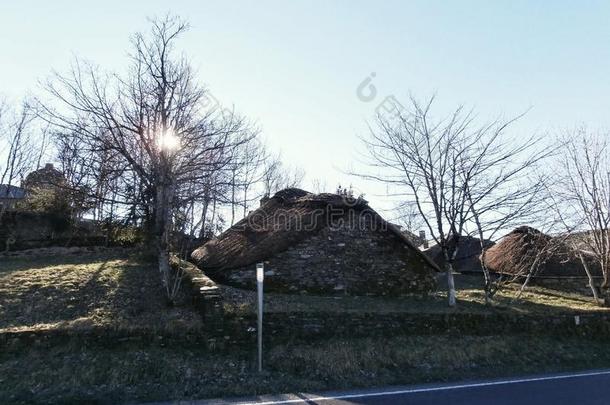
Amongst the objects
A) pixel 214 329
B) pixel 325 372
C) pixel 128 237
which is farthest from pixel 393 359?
pixel 128 237

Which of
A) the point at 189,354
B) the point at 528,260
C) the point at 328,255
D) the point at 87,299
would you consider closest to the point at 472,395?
the point at 189,354

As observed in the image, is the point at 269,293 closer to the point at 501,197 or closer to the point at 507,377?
the point at 507,377

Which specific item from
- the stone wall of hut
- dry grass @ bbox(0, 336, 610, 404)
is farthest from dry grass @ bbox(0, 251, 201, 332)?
the stone wall of hut

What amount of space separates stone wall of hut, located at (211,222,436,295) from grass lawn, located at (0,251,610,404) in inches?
28.0

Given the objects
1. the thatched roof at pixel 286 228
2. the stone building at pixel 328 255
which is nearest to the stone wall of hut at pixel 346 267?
the stone building at pixel 328 255

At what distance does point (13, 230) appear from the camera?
21281 mm

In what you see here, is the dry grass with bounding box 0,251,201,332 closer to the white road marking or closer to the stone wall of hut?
the stone wall of hut

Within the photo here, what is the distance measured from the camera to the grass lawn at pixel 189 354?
7.61m

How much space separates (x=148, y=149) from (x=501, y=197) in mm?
11310

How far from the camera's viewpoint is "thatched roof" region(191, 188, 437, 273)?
46.2 feet

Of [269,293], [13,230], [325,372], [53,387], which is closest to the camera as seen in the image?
[53,387]

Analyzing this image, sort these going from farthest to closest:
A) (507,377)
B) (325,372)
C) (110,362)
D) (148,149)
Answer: (148,149) < (507,377) < (325,372) < (110,362)

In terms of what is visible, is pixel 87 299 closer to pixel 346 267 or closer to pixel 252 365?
pixel 252 365

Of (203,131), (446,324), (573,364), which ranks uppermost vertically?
(203,131)
